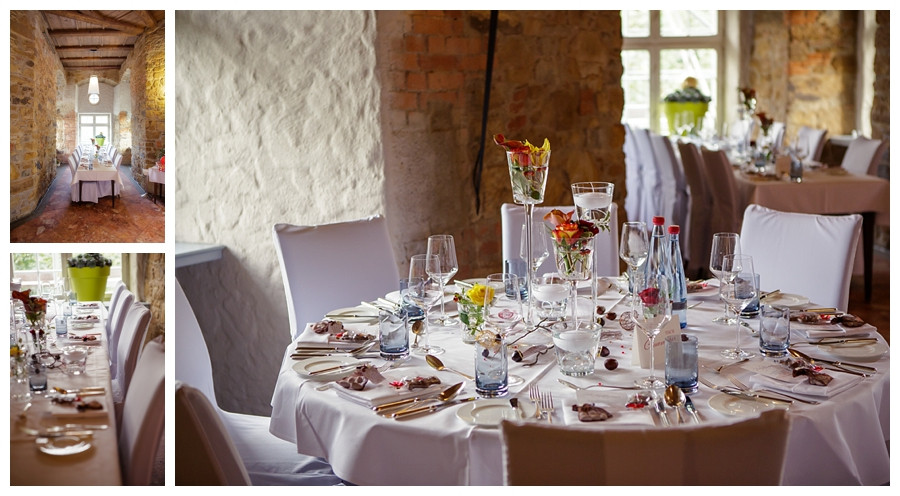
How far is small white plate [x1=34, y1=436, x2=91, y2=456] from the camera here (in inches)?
64.7

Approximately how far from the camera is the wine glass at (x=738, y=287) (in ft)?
7.32

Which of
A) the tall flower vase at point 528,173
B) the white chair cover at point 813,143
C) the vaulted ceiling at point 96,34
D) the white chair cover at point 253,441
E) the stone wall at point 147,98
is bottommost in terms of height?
the white chair cover at point 253,441

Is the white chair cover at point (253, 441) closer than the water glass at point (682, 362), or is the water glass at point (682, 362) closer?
the water glass at point (682, 362)

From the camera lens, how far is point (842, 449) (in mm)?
1828

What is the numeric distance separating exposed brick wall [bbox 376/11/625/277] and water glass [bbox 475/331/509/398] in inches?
68.4

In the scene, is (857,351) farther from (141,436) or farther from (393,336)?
(141,436)

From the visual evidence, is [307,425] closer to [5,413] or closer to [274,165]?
[5,413]

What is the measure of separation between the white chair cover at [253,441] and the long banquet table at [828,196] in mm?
3592

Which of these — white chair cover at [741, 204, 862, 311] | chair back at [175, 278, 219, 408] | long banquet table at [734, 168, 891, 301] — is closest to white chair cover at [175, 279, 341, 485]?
chair back at [175, 278, 219, 408]

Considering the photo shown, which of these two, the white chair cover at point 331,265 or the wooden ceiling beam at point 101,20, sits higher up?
the wooden ceiling beam at point 101,20

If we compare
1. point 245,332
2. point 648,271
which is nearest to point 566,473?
point 648,271

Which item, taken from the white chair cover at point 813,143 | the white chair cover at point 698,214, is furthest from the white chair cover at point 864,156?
the white chair cover at point 698,214

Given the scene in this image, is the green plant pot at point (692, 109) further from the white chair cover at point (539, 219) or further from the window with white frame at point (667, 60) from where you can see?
the white chair cover at point (539, 219)

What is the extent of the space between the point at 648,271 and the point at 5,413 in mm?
1571
